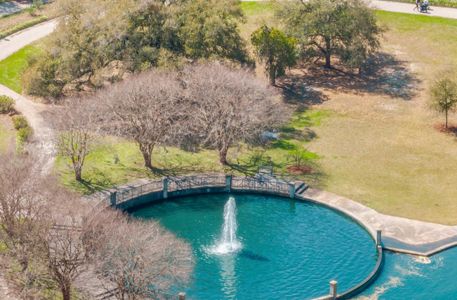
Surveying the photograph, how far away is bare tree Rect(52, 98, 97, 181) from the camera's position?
90.0 meters

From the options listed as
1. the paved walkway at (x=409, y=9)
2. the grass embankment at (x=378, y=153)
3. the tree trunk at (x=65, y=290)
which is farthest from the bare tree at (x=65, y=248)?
the paved walkway at (x=409, y=9)

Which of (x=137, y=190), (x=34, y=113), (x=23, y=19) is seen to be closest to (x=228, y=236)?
(x=137, y=190)

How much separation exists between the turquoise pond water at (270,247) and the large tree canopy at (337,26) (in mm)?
36965

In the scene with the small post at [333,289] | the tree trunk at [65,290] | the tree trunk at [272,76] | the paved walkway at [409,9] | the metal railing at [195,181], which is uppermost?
the paved walkway at [409,9]

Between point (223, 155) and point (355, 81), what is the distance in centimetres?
3346

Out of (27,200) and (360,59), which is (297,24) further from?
(27,200)

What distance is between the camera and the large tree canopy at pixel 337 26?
118000 millimetres

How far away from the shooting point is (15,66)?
123 metres

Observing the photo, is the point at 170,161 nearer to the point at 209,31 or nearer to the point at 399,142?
the point at 209,31

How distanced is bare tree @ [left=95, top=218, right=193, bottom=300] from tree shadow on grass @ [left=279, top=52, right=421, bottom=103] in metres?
52.4

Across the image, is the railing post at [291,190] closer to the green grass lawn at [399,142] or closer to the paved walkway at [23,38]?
the green grass lawn at [399,142]

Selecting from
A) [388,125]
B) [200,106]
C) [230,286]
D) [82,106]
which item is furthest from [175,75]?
[230,286]

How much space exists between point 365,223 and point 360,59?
4124 cm

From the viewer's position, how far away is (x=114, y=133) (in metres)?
95.8
